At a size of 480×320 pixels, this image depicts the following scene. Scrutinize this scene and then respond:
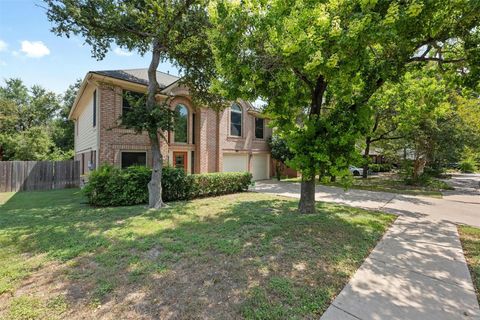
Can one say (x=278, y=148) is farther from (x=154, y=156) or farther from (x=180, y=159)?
(x=154, y=156)

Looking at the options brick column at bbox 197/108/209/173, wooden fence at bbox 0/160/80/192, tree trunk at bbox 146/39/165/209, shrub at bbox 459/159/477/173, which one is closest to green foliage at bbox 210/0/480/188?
tree trunk at bbox 146/39/165/209

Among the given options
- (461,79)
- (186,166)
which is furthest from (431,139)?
(186,166)

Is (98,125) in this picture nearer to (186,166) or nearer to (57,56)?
(57,56)

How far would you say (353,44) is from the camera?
4297 millimetres

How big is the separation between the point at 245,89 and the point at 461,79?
19.6ft

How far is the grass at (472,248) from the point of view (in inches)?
153

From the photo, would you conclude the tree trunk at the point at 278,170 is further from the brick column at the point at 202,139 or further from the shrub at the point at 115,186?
the shrub at the point at 115,186

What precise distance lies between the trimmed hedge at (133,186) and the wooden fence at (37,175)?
7.20 metres

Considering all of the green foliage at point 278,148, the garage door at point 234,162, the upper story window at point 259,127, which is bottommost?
the garage door at point 234,162

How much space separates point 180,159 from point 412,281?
1203 cm

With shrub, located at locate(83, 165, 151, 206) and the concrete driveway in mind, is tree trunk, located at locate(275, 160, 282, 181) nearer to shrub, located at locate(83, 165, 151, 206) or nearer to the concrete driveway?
the concrete driveway

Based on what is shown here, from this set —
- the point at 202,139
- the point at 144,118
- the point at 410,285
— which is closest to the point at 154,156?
the point at 144,118

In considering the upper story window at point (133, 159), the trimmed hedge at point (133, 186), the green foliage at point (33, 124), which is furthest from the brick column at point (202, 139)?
the green foliage at point (33, 124)

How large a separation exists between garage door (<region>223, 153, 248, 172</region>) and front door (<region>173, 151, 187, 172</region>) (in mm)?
3085
